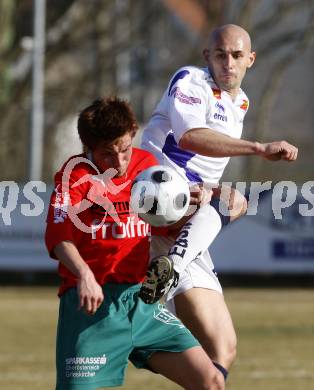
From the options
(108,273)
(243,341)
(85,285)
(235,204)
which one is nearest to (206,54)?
(235,204)

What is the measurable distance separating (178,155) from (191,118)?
1.39 ft

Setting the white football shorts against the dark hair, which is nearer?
the dark hair

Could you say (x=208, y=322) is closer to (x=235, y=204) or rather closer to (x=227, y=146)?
(x=235, y=204)

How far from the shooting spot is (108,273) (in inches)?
218

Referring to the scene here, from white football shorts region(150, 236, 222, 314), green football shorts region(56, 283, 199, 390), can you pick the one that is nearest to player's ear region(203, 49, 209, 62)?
white football shorts region(150, 236, 222, 314)

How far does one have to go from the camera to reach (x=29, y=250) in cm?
1784

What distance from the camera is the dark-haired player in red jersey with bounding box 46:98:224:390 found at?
5434 mm

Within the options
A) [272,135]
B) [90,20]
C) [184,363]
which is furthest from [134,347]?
[272,135]

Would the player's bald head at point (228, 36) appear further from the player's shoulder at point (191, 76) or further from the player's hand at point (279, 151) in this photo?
the player's hand at point (279, 151)

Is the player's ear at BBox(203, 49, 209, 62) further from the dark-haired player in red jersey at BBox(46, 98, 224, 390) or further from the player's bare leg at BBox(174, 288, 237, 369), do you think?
the player's bare leg at BBox(174, 288, 237, 369)

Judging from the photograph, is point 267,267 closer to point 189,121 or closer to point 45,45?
point 45,45

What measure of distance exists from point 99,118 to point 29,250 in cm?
1261

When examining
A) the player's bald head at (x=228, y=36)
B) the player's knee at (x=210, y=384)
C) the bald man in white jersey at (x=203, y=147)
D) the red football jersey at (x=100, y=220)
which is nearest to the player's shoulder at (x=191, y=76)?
the bald man in white jersey at (x=203, y=147)

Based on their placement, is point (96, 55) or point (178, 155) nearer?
point (178, 155)
